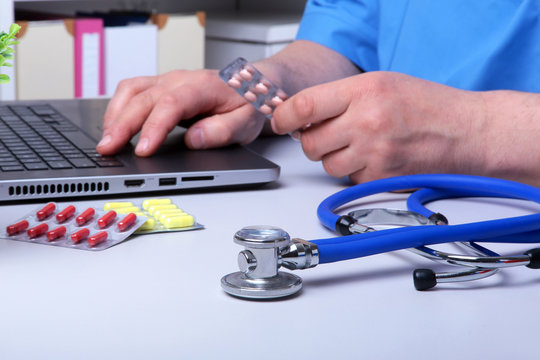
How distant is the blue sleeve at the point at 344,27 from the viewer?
3.53ft

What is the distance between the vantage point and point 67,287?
1.44 ft

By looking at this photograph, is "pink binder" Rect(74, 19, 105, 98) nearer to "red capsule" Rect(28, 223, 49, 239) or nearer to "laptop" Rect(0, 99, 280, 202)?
"laptop" Rect(0, 99, 280, 202)

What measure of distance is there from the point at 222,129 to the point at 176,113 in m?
0.05

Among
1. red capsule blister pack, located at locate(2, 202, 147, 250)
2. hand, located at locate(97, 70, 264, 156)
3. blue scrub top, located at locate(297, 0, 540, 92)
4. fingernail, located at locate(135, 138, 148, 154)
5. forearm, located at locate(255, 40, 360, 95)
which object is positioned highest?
blue scrub top, located at locate(297, 0, 540, 92)

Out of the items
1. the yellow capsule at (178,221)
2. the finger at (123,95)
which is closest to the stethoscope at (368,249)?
the yellow capsule at (178,221)

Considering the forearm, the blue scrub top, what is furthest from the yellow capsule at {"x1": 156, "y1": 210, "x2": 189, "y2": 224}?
the blue scrub top

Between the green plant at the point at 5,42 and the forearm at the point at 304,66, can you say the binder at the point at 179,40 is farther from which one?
the green plant at the point at 5,42

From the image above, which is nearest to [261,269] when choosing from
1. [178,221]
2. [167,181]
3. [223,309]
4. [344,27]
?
[223,309]

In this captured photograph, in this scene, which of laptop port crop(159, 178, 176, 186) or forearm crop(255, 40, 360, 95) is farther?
forearm crop(255, 40, 360, 95)

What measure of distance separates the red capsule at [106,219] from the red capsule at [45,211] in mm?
44

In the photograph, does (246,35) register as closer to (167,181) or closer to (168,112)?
(168,112)

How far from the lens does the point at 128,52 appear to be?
2141 mm

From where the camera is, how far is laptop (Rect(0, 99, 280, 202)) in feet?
2.03

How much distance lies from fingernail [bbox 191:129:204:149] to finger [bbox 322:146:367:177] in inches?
5.8
